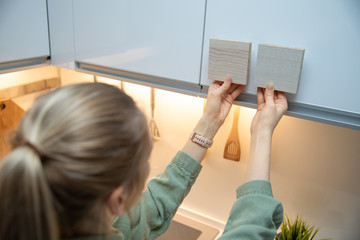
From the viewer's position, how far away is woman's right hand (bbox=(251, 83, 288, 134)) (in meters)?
0.76

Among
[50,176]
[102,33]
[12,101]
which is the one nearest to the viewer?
[50,176]

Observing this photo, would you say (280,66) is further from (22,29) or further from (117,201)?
(22,29)

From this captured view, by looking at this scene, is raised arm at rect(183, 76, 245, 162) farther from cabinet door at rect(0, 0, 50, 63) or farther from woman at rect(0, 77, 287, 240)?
cabinet door at rect(0, 0, 50, 63)

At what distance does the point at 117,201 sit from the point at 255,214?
298mm

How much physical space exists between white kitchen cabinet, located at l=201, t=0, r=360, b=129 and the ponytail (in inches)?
19.6

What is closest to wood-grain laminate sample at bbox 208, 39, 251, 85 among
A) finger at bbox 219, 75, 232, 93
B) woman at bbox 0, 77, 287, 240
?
finger at bbox 219, 75, 232, 93

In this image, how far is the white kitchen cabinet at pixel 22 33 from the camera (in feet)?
3.11

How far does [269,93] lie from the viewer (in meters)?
0.76

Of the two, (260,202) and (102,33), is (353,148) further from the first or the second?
(102,33)

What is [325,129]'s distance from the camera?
3.53ft

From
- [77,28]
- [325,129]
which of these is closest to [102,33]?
[77,28]

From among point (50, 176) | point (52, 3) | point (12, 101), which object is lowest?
point (12, 101)

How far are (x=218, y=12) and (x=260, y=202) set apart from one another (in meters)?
0.42

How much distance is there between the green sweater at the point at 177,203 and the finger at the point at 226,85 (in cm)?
20
